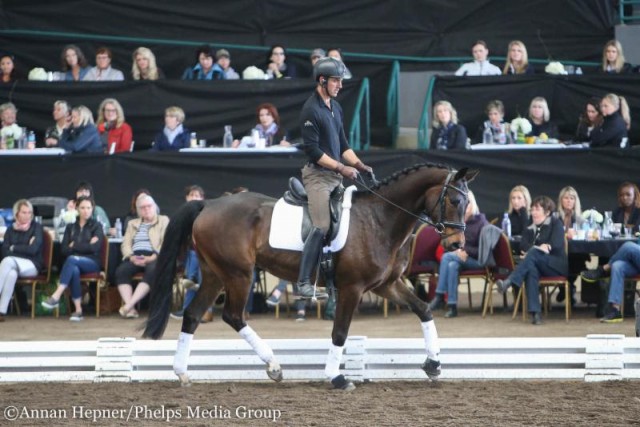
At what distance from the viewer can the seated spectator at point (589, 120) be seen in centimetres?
1458

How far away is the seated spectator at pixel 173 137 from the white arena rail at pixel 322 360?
6.03 meters

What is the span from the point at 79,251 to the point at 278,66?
14.0 ft

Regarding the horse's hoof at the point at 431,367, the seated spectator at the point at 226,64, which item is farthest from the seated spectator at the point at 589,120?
the horse's hoof at the point at 431,367

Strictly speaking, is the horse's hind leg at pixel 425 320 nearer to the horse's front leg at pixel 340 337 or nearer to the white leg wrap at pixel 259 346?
the horse's front leg at pixel 340 337

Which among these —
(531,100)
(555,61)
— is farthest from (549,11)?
(531,100)

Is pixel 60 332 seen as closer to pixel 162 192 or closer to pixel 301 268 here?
pixel 162 192

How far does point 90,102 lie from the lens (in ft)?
51.6

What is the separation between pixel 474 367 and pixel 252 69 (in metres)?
7.58

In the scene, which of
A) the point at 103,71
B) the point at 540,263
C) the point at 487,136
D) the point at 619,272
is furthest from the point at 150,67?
the point at 619,272

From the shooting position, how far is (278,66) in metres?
16.1

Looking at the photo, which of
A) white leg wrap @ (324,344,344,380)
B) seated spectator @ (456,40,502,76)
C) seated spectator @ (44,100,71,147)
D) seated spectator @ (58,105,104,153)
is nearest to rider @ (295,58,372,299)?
white leg wrap @ (324,344,344,380)

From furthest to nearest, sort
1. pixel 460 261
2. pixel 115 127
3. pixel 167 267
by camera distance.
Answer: pixel 115 127, pixel 460 261, pixel 167 267

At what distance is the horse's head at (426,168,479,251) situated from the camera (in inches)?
349

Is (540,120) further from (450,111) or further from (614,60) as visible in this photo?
(614,60)
